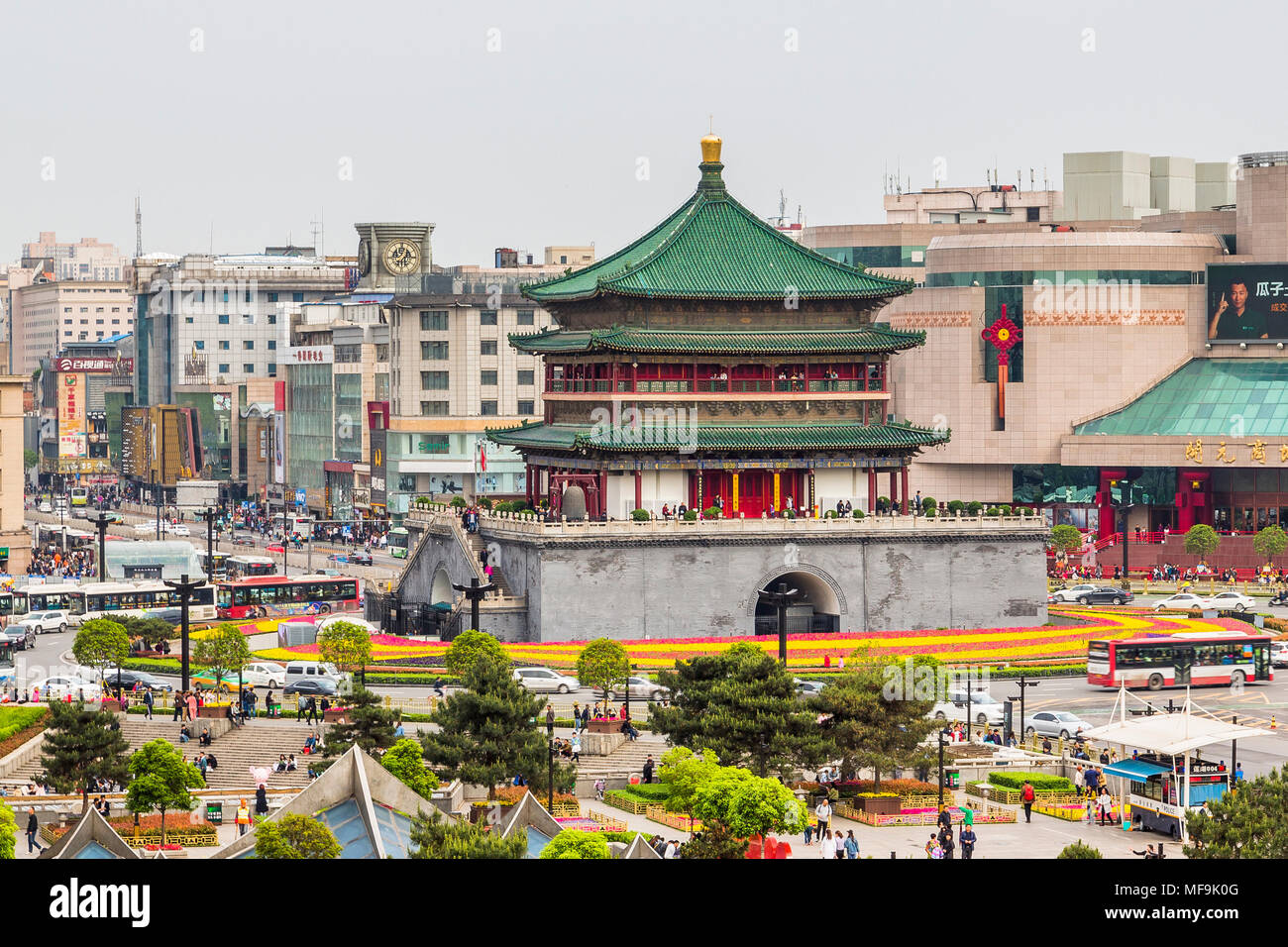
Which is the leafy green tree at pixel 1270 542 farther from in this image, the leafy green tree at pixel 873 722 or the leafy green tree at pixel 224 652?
the leafy green tree at pixel 224 652

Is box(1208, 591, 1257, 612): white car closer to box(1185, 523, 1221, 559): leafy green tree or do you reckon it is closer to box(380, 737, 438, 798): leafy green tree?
box(1185, 523, 1221, 559): leafy green tree

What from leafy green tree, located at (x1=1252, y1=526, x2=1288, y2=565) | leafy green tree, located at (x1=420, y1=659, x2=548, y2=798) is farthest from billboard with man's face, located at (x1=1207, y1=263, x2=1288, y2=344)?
leafy green tree, located at (x1=420, y1=659, x2=548, y2=798)

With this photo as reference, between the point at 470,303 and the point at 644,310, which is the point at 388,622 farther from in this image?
the point at 470,303

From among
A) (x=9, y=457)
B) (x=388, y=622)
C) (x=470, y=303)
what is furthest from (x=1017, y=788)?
(x=470, y=303)

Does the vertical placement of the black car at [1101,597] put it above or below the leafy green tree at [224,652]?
below

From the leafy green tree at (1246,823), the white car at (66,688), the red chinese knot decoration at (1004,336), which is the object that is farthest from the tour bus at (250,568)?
the leafy green tree at (1246,823)

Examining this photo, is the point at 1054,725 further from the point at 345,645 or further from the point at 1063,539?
the point at 1063,539
